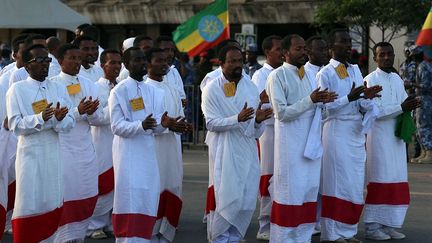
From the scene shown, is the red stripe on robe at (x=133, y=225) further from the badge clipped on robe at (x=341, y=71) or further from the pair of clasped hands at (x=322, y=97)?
the badge clipped on robe at (x=341, y=71)

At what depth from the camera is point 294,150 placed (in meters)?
9.97

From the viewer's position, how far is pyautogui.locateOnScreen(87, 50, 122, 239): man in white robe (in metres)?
11.2

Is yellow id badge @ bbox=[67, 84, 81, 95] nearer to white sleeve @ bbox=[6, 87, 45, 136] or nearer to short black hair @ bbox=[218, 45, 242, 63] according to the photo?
white sleeve @ bbox=[6, 87, 45, 136]

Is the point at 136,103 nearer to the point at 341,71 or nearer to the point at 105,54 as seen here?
the point at 105,54

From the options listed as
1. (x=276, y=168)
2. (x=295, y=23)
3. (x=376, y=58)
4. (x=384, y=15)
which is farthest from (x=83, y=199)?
Answer: (x=295, y=23)

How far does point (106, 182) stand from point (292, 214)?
2340 mm

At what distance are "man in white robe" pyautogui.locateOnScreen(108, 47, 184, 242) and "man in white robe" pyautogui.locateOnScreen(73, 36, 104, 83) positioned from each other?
6.17 feet

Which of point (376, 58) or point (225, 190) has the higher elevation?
point (376, 58)

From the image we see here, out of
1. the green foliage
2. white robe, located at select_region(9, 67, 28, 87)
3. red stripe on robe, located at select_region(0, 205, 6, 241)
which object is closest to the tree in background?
the green foliage

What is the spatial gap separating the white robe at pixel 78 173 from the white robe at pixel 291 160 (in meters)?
1.79

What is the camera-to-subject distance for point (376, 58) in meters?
11.3

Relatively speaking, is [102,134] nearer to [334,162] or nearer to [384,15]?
[334,162]

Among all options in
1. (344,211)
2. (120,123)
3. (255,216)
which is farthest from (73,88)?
(255,216)

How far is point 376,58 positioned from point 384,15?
12.2 m
